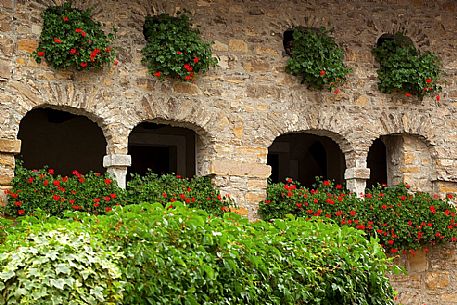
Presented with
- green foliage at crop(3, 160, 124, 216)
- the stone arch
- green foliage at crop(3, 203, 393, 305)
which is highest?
the stone arch

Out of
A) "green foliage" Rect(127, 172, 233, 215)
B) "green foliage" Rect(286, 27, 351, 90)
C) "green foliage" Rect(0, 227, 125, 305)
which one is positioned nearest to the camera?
"green foliage" Rect(0, 227, 125, 305)

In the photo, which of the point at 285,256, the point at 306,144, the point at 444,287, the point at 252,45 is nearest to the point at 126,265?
the point at 285,256

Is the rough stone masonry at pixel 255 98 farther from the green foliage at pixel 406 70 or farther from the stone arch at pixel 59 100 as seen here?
the green foliage at pixel 406 70

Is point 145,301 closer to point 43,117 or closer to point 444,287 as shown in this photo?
point 444,287

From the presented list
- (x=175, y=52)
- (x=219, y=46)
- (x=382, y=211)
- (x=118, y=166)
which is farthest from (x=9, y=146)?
(x=382, y=211)

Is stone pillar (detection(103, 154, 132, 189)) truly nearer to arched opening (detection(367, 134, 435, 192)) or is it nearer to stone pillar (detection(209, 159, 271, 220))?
stone pillar (detection(209, 159, 271, 220))

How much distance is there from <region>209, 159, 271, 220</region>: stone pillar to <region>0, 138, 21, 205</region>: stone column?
2.08 meters

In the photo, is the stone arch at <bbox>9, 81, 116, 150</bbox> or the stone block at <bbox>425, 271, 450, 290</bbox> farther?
the stone block at <bbox>425, 271, 450, 290</bbox>

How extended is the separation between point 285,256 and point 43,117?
266 inches

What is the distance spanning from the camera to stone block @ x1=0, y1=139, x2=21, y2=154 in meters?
7.35

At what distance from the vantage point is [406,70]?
9.23 m

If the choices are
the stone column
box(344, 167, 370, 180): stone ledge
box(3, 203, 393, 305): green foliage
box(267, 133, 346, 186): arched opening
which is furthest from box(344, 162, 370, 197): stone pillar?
the stone column

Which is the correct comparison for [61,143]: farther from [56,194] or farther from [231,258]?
[231,258]

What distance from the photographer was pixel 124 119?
8039 millimetres
